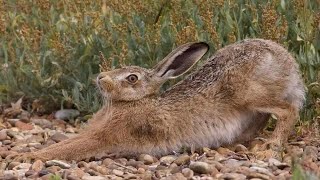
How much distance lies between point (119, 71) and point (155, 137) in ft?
1.99

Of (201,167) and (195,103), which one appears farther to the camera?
(195,103)

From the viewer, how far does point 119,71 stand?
22.6 ft

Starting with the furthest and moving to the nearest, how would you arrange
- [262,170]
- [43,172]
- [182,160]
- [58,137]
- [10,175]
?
1. [58,137]
2. [182,160]
3. [43,172]
4. [10,175]
5. [262,170]

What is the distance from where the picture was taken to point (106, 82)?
267 inches

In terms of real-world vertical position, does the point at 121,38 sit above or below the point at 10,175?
above

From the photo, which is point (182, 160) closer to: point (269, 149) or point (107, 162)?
point (107, 162)

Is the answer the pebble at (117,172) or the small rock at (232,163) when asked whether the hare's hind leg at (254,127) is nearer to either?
the small rock at (232,163)

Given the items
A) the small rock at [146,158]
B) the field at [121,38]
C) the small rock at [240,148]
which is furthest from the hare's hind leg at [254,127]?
the small rock at [146,158]

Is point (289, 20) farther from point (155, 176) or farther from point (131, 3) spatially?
point (155, 176)

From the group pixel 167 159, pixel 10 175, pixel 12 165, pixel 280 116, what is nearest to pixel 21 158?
pixel 12 165

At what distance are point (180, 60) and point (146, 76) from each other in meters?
0.31

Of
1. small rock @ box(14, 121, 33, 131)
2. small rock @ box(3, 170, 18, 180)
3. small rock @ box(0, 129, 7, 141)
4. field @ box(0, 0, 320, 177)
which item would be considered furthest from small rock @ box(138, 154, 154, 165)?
small rock @ box(14, 121, 33, 131)

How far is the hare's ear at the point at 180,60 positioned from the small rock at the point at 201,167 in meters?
1.29

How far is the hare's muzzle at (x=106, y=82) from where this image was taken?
6773 mm
